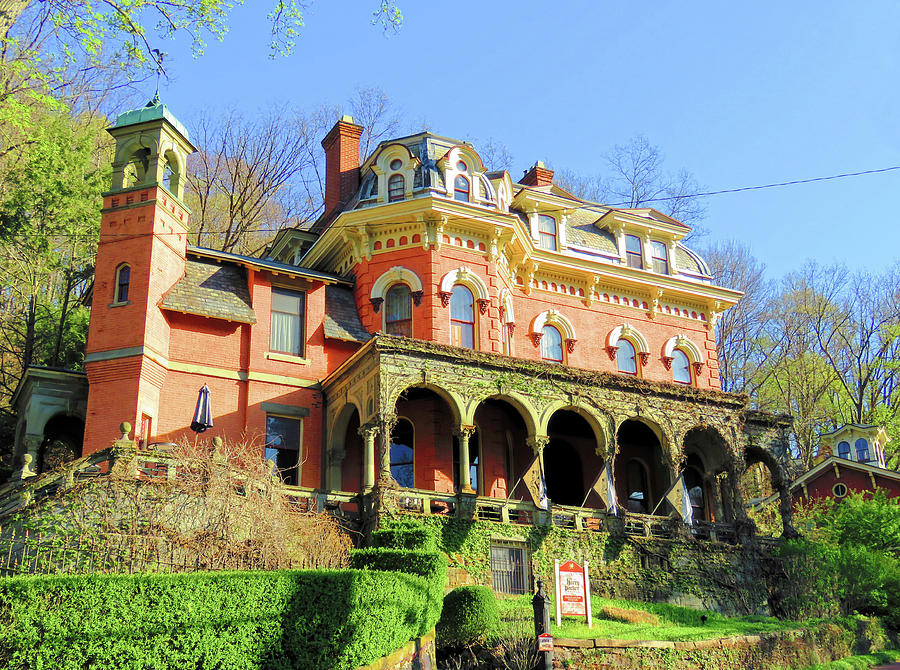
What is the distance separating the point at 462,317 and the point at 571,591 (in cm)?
1089

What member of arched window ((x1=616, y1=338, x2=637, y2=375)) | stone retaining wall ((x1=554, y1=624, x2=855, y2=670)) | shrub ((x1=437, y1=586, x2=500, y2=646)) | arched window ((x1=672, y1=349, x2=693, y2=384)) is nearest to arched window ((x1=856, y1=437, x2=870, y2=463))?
arched window ((x1=672, y1=349, x2=693, y2=384))

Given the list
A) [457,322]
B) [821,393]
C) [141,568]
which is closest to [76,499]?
[141,568]

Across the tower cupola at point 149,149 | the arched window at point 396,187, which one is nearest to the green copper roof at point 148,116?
the tower cupola at point 149,149

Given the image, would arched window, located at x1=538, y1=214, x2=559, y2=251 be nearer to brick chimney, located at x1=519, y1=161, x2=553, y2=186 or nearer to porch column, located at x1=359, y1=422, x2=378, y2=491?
brick chimney, located at x1=519, y1=161, x2=553, y2=186

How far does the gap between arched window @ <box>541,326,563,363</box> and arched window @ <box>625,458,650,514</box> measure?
4390 millimetres

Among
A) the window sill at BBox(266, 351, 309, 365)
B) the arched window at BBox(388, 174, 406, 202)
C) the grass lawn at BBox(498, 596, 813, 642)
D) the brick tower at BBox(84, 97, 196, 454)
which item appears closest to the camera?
the grass lawn at BBox(498, 596, 813, 642)

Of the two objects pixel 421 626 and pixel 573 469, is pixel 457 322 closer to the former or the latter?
pixel 573 469

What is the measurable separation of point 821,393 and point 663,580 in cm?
2681

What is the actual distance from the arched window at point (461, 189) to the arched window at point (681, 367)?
10722 mm

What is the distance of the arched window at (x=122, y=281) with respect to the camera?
24078 millimetres

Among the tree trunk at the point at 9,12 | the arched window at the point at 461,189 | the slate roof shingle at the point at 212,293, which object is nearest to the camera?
the tree trunk at the point at 9,12

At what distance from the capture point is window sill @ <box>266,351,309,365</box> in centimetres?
2578

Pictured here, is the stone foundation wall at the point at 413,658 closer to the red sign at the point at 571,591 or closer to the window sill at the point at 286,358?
the red sign at the point at 571,591

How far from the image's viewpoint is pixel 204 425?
21844 mm
